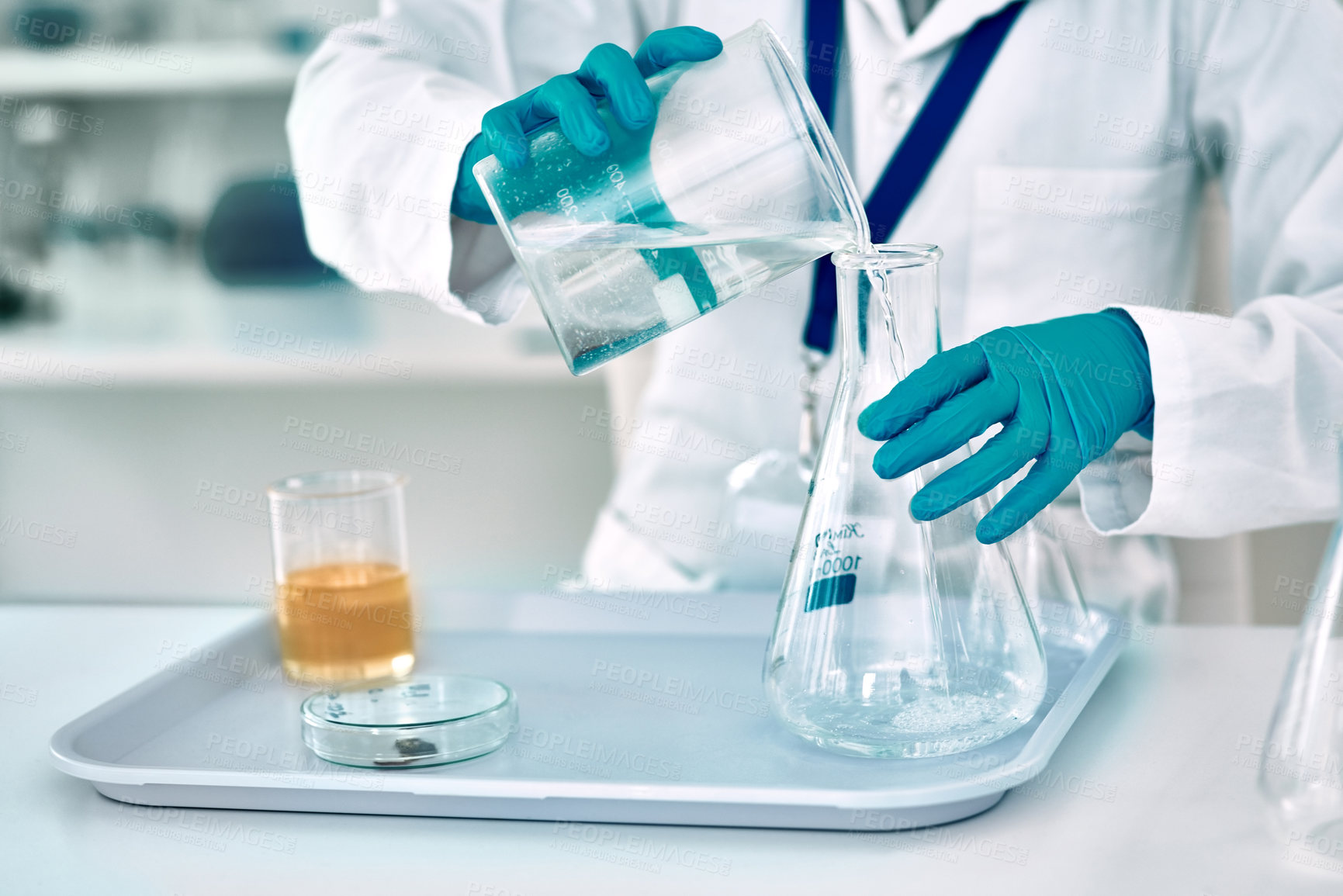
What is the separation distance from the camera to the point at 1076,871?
582 mm

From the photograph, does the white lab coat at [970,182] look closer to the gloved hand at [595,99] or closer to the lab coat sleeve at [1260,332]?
the lab coat sleeve at [1260,332]

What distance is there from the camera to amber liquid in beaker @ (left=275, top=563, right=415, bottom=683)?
33.4 inches

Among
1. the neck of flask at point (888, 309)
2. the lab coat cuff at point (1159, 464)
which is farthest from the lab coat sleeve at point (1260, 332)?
the neck of flask at point (888, 309)

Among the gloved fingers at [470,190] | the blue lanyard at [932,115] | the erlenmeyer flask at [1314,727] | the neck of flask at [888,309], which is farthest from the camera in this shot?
the blue lanyard at [932,115]

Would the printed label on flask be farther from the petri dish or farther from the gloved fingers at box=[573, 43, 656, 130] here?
the gloved fingers at box=[573, 43, 656, 130]

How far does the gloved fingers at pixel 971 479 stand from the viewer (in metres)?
0.66

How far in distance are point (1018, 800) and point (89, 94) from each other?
7.16ft

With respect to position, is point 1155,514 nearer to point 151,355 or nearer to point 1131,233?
point 1131,233

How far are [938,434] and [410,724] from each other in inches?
13.1

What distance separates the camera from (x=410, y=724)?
679 millimetres

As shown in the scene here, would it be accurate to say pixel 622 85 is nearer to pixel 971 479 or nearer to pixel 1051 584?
pixel 971 479

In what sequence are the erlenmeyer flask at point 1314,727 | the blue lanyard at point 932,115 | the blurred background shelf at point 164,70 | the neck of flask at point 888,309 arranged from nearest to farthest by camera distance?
the erlenmeyer flask at point 1314,727, the neck of flask at point 888,309, the blue lanyard at point 932,115, the blurred background shelf at point 164,70

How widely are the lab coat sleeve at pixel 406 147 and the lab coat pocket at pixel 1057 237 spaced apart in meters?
0.45

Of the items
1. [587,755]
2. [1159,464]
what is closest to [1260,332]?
[1159,464]
